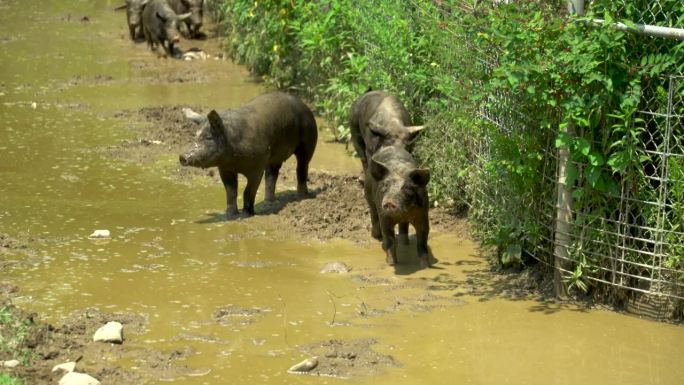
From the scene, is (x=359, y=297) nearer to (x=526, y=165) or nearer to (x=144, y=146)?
(x=526, y=165)

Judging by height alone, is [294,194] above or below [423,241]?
below

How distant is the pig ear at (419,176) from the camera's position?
8.69 meters

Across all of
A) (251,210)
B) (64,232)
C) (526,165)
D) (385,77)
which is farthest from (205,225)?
(526,165)

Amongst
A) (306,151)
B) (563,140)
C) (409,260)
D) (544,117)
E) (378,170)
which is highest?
(544,117)

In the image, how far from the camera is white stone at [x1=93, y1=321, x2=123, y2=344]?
713cm

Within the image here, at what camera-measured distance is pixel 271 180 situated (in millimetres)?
11039

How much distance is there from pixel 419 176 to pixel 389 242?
58cm

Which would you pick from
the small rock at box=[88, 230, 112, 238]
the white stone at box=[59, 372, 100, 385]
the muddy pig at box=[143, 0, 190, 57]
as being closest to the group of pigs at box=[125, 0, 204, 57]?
the muddy pig at box=[143, 0, 190, 57]

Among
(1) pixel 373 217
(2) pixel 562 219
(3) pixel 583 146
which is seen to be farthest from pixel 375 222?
(3) pixel 583 146

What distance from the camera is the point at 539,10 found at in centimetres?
775

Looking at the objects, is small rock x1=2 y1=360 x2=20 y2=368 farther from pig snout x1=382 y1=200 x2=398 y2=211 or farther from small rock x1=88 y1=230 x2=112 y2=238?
pig snout x1=382 y1=200 x2=398 y2=211

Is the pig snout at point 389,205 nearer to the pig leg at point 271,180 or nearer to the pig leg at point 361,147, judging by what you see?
the pig leg at point 361,147

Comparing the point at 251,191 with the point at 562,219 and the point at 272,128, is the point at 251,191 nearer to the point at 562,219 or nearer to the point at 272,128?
the point at 272,128

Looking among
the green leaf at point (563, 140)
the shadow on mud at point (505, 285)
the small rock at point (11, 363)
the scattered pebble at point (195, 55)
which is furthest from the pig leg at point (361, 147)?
the scattered pebble at point (195, 55)
